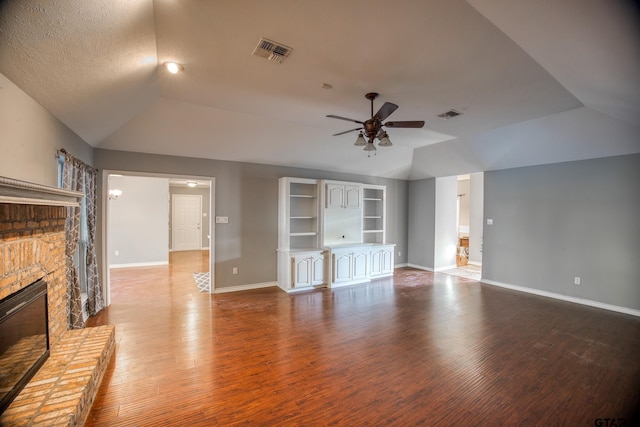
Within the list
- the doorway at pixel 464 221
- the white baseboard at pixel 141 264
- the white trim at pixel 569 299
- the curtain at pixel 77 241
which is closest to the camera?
the curtain at pixel 77 241

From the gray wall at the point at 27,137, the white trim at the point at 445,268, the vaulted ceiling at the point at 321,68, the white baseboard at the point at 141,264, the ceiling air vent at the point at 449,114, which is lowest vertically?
the white trim at the point at 445,268

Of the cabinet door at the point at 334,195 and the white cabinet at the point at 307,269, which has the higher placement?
the cabinet door at the point at 334,195

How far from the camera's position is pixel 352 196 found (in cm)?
603

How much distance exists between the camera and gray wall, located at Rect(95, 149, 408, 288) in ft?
15.7

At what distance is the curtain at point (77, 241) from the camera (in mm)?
3084

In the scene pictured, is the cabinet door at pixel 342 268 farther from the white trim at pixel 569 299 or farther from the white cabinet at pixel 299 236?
the white trim at pixel 569 299

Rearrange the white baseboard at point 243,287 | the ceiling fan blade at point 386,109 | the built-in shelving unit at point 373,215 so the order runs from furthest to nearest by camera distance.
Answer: the built-in shelving unit at point 373,215, the white baseboard at point 243,287, the ceiling fan blade at point 386,109

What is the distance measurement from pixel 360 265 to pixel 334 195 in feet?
5.43

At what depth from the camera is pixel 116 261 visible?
22.9 feet

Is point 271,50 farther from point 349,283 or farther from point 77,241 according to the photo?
point 349,283

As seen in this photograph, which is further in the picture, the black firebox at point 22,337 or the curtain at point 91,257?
the curtain at point 91,257

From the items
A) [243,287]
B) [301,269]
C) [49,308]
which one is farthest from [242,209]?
[49,308]

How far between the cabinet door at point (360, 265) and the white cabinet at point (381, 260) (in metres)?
0.22

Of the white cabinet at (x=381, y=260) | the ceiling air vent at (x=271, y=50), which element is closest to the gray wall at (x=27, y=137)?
the ceiling air vent at (x=271, y=50)
